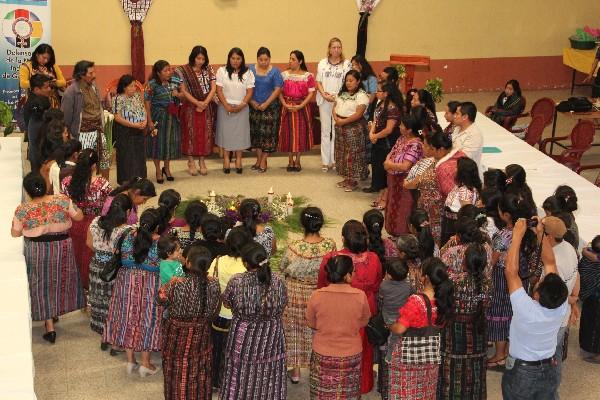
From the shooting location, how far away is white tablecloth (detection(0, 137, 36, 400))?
517 centimetres

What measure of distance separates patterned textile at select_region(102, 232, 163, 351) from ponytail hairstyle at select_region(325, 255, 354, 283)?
1252mm

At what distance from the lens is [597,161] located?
11.6m

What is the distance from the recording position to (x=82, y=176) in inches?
279

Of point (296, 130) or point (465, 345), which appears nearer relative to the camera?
point (465, 345)

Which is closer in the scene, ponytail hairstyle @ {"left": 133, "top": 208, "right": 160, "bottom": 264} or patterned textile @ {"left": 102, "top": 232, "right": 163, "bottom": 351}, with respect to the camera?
ponytail hairstyle @ {"left": 133, "top": 208, "right": 160, "bottom": 264}

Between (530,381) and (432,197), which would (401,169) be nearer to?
(432,197)

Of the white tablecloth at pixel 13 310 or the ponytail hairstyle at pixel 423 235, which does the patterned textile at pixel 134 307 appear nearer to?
the white tablecloth at pixel 13 310

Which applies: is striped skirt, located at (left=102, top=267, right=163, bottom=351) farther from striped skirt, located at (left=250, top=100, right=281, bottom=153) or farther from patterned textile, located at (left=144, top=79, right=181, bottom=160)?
striped skirt, located at (left=250, top=100, right=281, bottom=153)

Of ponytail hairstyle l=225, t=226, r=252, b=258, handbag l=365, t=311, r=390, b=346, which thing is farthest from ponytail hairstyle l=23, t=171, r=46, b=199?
handbag l=365, t=311, r=390, b=346

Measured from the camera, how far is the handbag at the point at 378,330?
6.01 meters

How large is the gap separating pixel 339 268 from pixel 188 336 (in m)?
0.97

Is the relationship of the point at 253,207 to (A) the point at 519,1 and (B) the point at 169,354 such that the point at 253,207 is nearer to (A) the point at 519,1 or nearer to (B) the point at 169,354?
(B) the point at 169,354

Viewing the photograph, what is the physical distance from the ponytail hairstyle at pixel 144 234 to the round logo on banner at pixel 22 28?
18.9 feet

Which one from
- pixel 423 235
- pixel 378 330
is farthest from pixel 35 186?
pixel 423 235
